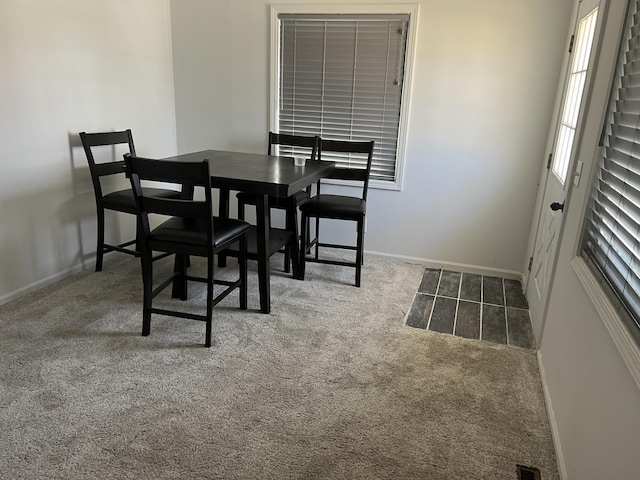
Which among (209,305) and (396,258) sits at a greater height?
(209,305)

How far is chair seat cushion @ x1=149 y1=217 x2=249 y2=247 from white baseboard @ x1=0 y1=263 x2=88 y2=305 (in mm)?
1143

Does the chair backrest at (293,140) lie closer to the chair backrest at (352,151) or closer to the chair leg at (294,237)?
the chair backrest at (352,151)

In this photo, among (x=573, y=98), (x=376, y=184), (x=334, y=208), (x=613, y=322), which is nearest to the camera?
(x=613, y=322)

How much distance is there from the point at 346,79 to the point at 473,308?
2045 mm

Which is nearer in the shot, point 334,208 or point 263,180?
point 263,180

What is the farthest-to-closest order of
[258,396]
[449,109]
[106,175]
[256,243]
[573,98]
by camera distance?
[449,109]
[106,175]
[256,243]
[573,98]
[258,396]

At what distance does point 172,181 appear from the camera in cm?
230

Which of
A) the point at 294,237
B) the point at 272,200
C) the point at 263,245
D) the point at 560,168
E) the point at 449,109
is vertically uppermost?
the point at 449,109

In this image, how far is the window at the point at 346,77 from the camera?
355cm

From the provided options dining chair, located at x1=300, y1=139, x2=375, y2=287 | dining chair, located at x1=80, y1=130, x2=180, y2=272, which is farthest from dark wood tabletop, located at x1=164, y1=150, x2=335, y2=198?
dining chair, located at x1=80, y1=130, x2=180, y2=272

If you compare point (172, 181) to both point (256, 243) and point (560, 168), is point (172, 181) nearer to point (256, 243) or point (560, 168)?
point (256, 243)

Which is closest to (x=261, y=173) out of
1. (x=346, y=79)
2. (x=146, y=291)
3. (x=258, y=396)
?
(x=146, y=291)

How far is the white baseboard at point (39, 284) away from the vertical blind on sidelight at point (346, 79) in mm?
2015

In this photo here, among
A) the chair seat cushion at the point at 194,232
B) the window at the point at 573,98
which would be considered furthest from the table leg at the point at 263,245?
the window at the point at 573,98
